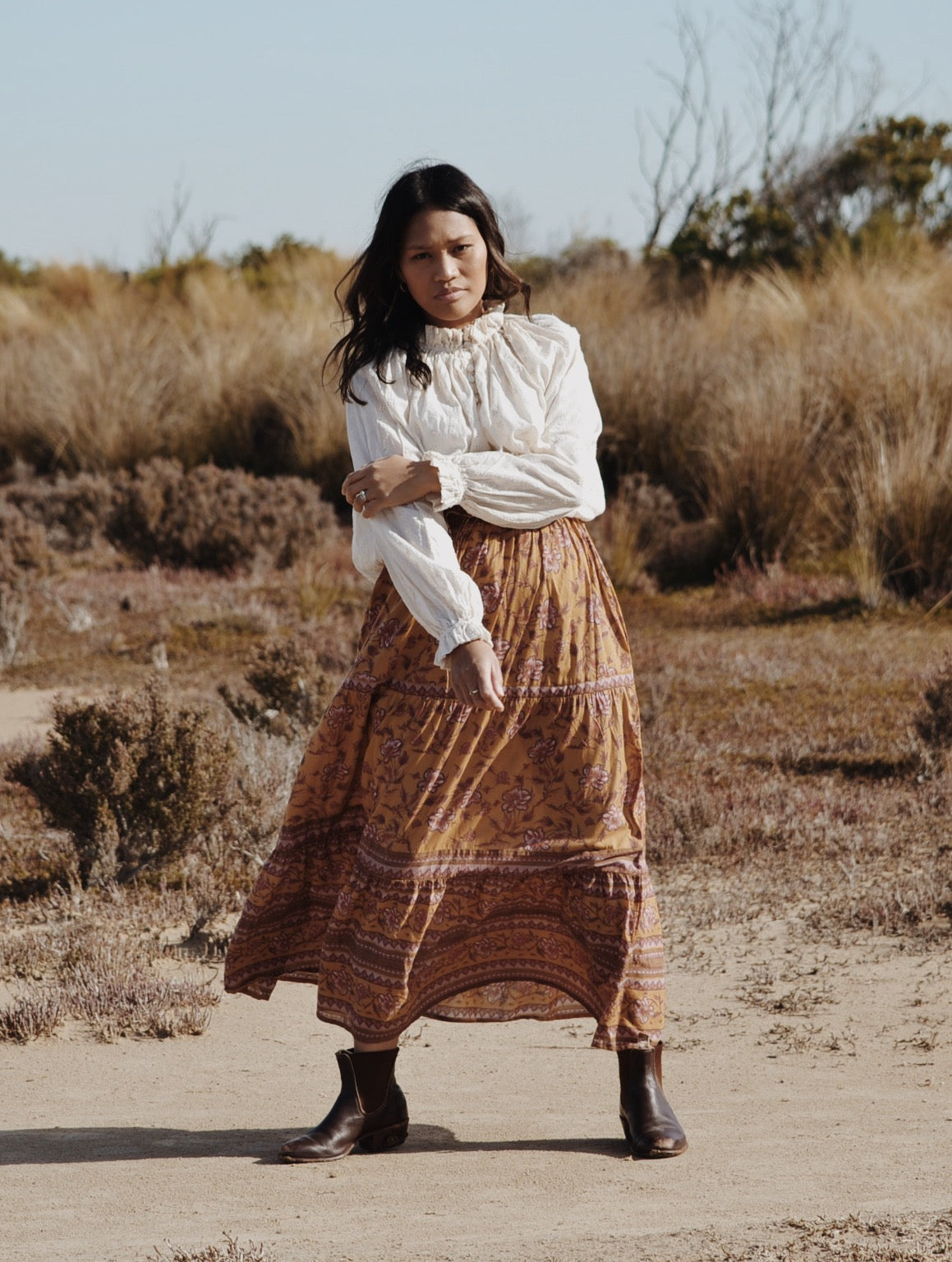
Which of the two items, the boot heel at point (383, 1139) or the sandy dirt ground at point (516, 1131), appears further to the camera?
the boot heel at point (383, 1139)

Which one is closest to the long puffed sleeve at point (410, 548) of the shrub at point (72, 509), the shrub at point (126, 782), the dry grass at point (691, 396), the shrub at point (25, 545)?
the shrub at point (126, 782)

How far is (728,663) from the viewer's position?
8492mm

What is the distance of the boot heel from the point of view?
3182mm

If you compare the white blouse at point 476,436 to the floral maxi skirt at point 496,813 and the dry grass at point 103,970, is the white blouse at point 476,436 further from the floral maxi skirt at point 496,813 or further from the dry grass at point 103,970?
the dry grass at point 103,970

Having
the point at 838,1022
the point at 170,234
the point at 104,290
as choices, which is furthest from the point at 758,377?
the point at 170,234

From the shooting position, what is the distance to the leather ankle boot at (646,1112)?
306cm

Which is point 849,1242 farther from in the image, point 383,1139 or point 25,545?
point 25,545

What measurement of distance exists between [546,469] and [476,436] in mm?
158

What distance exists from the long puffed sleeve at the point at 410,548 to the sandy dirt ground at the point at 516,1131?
99 cm

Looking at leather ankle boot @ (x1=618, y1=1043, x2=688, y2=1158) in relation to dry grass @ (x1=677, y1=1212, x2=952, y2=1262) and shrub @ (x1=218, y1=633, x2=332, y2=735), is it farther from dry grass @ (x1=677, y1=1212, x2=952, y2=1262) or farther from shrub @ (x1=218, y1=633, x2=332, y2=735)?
shrub @ (x1=218, y1=633, x2=332, y2=735)

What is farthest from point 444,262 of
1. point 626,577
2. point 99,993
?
point 626,577

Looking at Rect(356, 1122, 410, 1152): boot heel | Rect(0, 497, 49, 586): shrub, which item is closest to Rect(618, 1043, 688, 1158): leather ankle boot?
Rect(356, 1122, 410, 1152): boot heel

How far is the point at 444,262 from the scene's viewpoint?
3018 millimetres

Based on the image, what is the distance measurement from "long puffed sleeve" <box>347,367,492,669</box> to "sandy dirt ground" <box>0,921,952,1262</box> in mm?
991
